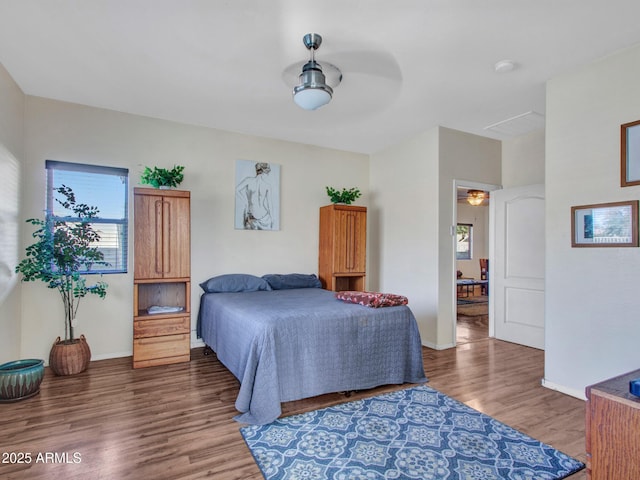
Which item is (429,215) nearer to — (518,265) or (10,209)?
(518,265)

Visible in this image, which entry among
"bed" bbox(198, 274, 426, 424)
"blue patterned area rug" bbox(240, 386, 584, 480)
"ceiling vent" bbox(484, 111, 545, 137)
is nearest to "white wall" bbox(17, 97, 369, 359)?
"bed" bbox(198, 274, 426, 424)

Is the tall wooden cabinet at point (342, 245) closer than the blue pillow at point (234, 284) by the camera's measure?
No

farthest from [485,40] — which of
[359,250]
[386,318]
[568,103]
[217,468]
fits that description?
[217,468]

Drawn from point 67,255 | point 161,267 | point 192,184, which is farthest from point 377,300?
point 67,255

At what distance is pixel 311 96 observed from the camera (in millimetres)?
2518

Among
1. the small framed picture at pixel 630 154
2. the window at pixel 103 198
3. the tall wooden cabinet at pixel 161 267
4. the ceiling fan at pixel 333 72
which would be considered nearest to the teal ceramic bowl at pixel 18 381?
the tall wooden cabinet at pixel 161 267

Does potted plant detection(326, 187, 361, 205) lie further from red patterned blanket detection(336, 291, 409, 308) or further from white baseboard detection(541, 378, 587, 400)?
white baseboard detection(541, 378, 587, 400)

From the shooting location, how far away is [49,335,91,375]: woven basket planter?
3.17 m

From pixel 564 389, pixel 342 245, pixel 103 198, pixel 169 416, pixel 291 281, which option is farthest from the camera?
pixel 342 245

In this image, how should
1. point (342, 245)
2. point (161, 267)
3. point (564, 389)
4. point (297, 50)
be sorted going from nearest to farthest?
point (297, 50)
point (564, 389)
point (161, 267)
point (342, 245)

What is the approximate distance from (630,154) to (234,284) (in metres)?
3.81

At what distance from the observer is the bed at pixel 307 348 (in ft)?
7.80

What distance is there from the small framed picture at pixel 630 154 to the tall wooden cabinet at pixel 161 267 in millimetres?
3881

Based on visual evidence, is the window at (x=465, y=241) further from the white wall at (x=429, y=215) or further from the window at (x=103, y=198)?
the window at (x=103, y=198)
